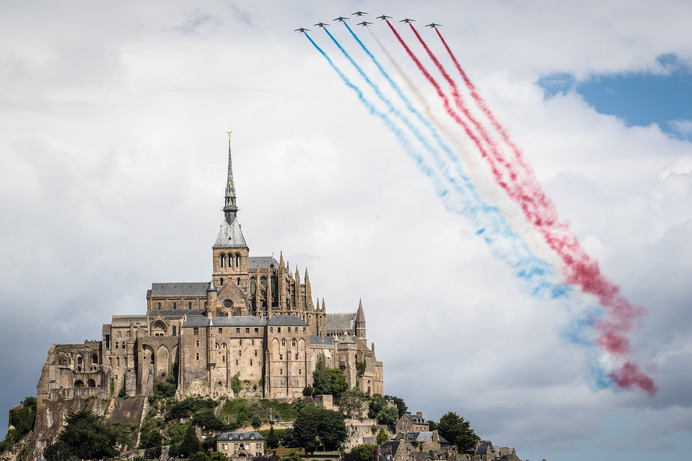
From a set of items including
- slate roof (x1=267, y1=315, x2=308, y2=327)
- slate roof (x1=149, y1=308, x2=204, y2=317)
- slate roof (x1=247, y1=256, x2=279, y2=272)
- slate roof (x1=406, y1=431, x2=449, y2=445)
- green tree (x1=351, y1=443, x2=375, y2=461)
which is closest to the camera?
green tree (x1=351, y1=443, x2=375, y2=461)

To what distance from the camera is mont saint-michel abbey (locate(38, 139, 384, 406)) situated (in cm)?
14600

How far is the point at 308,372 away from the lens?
481 feet

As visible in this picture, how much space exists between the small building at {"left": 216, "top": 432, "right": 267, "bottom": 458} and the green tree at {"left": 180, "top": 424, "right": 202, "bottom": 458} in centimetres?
246

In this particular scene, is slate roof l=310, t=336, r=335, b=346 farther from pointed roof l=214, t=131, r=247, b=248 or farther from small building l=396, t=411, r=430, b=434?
pointed roof l=214, t=131, r=247, b=248

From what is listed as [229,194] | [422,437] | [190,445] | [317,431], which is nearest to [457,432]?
[422,437]

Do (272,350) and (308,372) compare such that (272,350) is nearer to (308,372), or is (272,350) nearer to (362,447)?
(308,372)

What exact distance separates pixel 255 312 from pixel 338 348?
11.3 meters

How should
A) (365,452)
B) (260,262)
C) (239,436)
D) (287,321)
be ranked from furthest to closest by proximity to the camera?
(260,262)
(287,321)
(239,436)
(365,452)

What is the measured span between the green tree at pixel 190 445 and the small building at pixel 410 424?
23707mm

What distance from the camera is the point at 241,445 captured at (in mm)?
133500

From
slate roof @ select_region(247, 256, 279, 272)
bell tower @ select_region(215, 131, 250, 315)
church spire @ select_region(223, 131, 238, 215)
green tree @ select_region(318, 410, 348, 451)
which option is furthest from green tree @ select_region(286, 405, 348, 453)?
church spire @ select_region(223, 131, 238, 215)

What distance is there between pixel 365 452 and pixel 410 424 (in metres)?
13.5

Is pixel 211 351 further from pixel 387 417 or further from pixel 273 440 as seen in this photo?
pixel 387 417

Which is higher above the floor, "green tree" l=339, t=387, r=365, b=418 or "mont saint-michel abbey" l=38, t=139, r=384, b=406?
"mont saint-michel abbey" l=38, t=139, r=384, b=406
